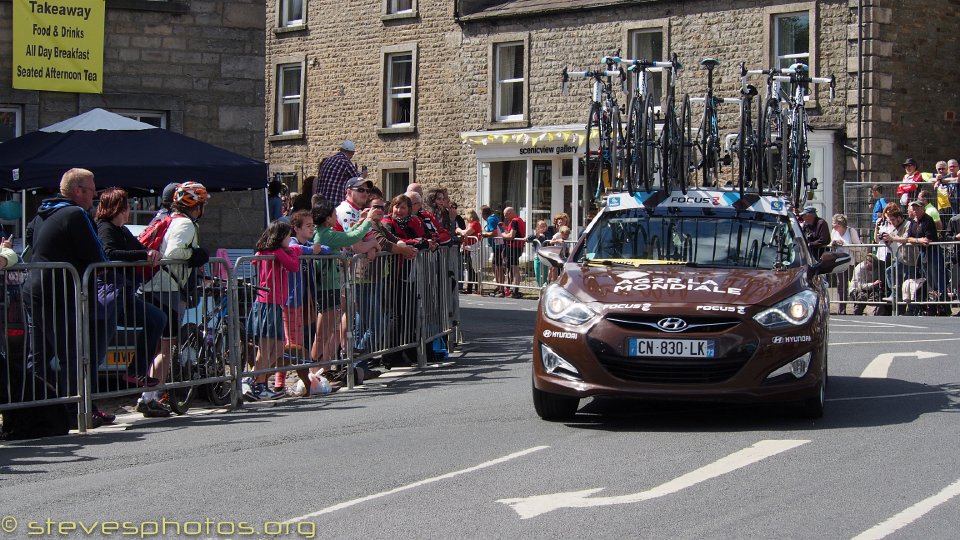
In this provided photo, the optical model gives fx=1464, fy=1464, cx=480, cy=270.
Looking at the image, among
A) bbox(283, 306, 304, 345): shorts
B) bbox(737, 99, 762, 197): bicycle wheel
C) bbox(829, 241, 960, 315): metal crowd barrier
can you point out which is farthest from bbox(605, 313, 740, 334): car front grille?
bbox(829, 241, 960, 315): metal crowd barrier

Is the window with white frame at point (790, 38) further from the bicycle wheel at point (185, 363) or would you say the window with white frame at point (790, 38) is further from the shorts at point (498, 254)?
the bicycle wheel at point (185, 363)

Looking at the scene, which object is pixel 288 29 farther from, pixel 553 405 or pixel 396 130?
pixel 553 405

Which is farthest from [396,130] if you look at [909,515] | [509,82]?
[909,515]

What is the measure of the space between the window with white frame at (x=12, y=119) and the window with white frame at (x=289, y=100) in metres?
23.4

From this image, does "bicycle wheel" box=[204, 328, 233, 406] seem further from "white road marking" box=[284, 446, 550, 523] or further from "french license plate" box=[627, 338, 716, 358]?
"french license plate" box=[627, 338, 716, 358]

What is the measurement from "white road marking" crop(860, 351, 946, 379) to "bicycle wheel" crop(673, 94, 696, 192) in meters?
2.48

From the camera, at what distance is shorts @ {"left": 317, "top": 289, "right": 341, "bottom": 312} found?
13.0 m

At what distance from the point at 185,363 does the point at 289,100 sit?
33.3m

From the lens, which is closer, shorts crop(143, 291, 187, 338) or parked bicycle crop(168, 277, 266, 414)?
shorts crop(143, 291, 187, 338)

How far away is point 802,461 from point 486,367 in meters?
6.61

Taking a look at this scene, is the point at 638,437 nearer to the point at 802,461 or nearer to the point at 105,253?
the point at 802,461

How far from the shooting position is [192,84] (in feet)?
71.4

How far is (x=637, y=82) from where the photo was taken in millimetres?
15523

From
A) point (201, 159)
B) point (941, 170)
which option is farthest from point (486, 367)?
point (941, 170)
